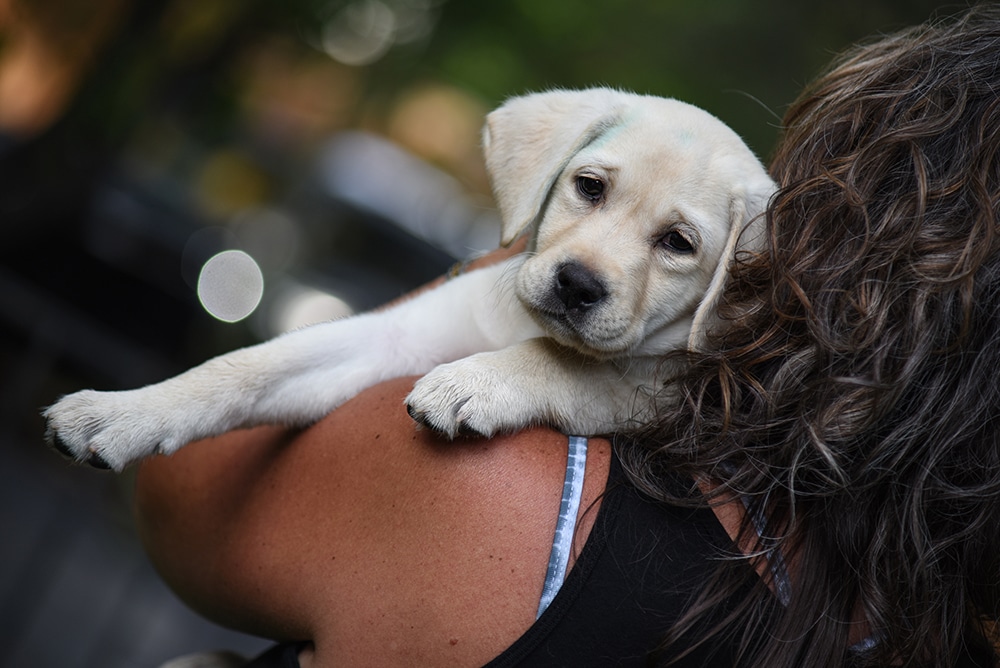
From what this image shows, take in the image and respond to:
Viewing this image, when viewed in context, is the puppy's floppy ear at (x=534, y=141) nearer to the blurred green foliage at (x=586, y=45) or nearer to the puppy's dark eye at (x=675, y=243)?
the puppy's dark eye at (x=675, y=243)

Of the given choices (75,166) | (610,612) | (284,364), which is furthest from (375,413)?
(75,166)

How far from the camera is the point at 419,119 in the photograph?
22859 millimetres

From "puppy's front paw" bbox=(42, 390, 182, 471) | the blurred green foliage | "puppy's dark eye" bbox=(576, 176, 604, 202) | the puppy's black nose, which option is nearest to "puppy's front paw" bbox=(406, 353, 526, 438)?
the puppy's black nose

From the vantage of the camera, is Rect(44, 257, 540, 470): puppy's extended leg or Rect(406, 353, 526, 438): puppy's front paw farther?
Rect(44, 257, 540, 470): puppy's extended leg

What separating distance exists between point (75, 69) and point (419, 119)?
1786 centimetres

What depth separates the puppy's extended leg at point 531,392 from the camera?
6.25ft

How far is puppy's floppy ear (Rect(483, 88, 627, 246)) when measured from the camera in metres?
2.49

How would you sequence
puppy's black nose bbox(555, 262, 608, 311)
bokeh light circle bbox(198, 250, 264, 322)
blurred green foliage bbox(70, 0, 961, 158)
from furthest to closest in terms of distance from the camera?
bokeh light circle bbox(198, 250, 264, 322) < blurred green foliage bbox(70, 0, 961, 158) < puppy's black nose bbox(555, 262, 608, 311)

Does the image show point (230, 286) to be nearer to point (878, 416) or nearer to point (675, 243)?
point (675, 243)

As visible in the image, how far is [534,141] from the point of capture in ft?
8.43

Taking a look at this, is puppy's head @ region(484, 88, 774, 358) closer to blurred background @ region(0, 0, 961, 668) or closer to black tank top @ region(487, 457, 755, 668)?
blurred background @ region(0, 0, 961, 668)

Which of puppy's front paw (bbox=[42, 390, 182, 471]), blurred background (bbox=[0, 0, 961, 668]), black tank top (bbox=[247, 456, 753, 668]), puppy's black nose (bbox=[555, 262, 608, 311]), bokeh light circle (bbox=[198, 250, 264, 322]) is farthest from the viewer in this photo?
bokeh light circle (bbox=[198, 250, 264, 322])

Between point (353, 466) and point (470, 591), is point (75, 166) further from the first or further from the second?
point (470, 591)

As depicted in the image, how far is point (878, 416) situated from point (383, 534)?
1.01 metres
